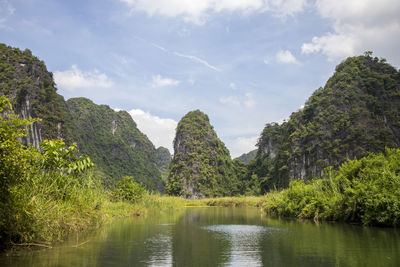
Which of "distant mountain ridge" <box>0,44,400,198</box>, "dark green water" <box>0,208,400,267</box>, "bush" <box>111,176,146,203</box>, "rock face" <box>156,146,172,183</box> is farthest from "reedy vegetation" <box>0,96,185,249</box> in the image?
"rock face" <box>156,146,172,183</box>

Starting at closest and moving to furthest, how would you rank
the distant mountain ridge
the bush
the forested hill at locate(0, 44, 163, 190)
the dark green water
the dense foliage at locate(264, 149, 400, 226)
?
the dark green water, the dense foliage at locate(264, 149, 400, 226), the bush, the forested hill at locate(0, 44, 163, 190), the distant mountain ridge

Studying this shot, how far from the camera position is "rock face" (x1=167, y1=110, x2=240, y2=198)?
7250 centimetres

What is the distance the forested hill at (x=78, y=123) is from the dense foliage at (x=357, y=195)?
35.6ft

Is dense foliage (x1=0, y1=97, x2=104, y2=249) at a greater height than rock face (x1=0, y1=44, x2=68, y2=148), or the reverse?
rock face (x1=0, y1=44, x2=68, y2=148)

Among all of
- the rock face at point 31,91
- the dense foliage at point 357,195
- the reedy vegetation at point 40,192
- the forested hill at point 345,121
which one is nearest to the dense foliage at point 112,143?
the rock face at point 31,91

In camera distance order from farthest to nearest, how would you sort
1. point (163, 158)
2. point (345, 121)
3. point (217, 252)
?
point (163, 158) → point (345, 121) → point (217, 252)

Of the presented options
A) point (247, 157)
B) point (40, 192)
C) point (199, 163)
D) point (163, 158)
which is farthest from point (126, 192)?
point (163, 158)

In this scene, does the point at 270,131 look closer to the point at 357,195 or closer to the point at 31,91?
the point at 31,91

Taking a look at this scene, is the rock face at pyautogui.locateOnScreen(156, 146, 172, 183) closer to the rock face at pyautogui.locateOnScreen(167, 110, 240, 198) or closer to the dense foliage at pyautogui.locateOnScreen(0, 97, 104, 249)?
the rock face at pyautogui.locateOnScreen(167, 110, 240, 198)

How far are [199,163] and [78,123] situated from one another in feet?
124

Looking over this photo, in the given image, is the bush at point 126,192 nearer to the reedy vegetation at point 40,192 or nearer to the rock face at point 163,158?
the reedy vegetation at point 40,192

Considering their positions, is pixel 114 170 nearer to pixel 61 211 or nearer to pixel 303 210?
pixel 303 210

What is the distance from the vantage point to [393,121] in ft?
164

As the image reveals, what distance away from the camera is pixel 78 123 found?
88.4 metres
